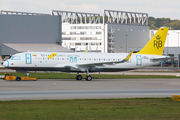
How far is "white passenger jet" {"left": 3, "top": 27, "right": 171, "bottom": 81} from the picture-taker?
139ft

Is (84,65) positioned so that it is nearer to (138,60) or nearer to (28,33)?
(138,60)

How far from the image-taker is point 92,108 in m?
18.2

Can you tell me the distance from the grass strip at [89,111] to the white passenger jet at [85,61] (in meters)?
22.2

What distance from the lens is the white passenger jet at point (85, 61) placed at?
42.5 metres

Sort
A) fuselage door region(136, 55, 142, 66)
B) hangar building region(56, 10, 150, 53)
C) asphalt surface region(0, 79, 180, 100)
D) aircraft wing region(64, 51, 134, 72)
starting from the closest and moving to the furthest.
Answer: asphalt surface region(0, 79, 180, 100), aircraft wing region(64, 51, 134, 72), fuselage door region(136, 55, 142, 66), hangar building region(56, 10, 150, 53)

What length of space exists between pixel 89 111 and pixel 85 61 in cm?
2775

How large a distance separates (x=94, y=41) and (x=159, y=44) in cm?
11320

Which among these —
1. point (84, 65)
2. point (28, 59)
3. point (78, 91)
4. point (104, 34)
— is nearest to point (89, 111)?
point (78, 91)

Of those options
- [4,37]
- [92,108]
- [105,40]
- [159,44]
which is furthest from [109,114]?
[105,40]

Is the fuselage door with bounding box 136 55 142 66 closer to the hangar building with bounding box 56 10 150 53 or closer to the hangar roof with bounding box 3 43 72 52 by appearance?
the hangar roof with bounding box 3 43 72 52

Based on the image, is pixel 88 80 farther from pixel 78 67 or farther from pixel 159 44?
pixel 159 44

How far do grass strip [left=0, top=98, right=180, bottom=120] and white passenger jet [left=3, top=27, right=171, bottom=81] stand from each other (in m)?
22.2

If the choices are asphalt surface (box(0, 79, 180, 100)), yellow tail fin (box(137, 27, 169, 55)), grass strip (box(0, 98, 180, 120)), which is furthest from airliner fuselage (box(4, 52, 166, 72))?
grass strip (box(0, 98, 180, 120))

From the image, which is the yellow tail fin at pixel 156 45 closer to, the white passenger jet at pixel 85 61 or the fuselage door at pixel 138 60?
the white passenger jet at pixel 85 61
